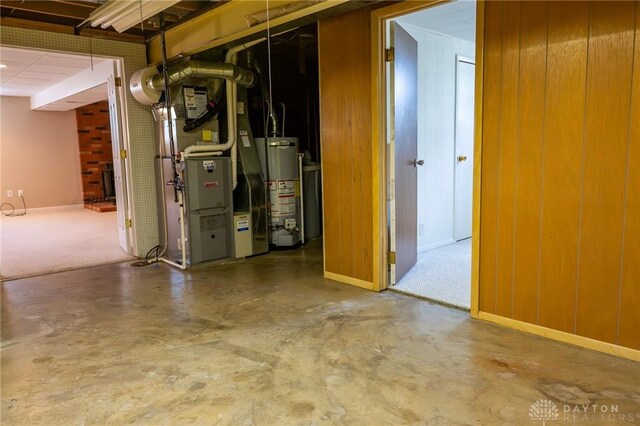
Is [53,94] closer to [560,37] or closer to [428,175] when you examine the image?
[428,175]

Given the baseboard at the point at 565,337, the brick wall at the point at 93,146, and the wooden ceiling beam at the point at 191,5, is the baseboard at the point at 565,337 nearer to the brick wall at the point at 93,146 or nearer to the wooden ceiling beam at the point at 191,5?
the wooden ceiling beam at the point at 191,5

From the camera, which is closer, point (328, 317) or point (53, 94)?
point (328, 317)

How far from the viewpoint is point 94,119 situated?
1007cm

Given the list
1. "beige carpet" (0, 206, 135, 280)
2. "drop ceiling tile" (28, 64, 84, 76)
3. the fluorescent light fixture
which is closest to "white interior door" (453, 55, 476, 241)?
the fluorescent light fixture

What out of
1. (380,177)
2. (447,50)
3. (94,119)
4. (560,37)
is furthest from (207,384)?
(94,119)

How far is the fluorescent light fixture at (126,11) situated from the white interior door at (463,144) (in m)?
3.31

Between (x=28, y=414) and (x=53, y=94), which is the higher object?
(x=53, y=94)

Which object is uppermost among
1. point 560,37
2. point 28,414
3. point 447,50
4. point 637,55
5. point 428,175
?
point 447,50

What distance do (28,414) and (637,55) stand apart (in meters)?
3.35

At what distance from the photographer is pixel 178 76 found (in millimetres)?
4340

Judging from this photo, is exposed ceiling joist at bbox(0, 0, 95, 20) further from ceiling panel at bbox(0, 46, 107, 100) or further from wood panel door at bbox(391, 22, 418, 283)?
wood panel door at bbox(391, 22, 418, 283)

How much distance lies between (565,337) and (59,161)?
392 inches

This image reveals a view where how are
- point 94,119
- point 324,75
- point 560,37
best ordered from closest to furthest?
point 560,37 < point 324,75 < point 94,119

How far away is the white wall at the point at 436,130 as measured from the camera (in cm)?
481
